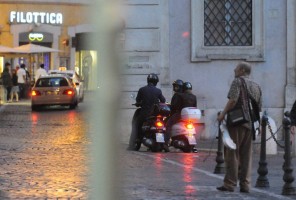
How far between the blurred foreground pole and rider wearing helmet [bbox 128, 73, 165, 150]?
1378 cm

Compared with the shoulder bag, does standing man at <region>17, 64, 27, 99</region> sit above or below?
above

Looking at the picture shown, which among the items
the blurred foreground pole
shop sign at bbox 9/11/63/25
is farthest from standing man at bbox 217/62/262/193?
shop sign at bbox 9/11/63/25

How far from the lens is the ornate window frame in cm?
1922

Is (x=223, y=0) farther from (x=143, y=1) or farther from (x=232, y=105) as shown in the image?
(x=232, y=105)

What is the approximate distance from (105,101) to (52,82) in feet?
93.9

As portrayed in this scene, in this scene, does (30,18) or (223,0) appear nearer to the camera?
(223,0)

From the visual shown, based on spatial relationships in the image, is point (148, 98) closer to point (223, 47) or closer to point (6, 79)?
point (223, 47)

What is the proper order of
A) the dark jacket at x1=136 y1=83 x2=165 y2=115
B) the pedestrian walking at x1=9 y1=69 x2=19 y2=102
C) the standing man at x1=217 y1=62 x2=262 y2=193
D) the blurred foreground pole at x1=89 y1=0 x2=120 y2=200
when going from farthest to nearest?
the pedestrian walking at x1=9 y1=69 x2=19 y2=102, the dark jacket at x1=136 y1=83 x2=165 y2=115, the standing man at x1=217 y1=62 x2=262 y2=193, the blurred foreground pole at x1=89 y1=0 x2=120 y2=200

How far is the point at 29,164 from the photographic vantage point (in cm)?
1323

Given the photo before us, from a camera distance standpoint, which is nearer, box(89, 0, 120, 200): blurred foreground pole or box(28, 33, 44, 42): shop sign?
box(89, 0, 120, 200): blurred foreground pole

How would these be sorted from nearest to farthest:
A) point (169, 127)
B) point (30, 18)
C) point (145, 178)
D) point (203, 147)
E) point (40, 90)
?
point (145, 178)
point (169, 127)
point (203, 147)
point (40, 90)
point (30, 18)

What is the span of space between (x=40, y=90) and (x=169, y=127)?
48.3 feet

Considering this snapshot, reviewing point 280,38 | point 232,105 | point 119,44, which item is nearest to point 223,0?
point 280,38

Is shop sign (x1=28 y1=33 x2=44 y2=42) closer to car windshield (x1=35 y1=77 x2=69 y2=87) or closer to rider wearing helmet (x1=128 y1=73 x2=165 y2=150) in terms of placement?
car windshield (x1=35 y1=77 x2=69 y2=87)
